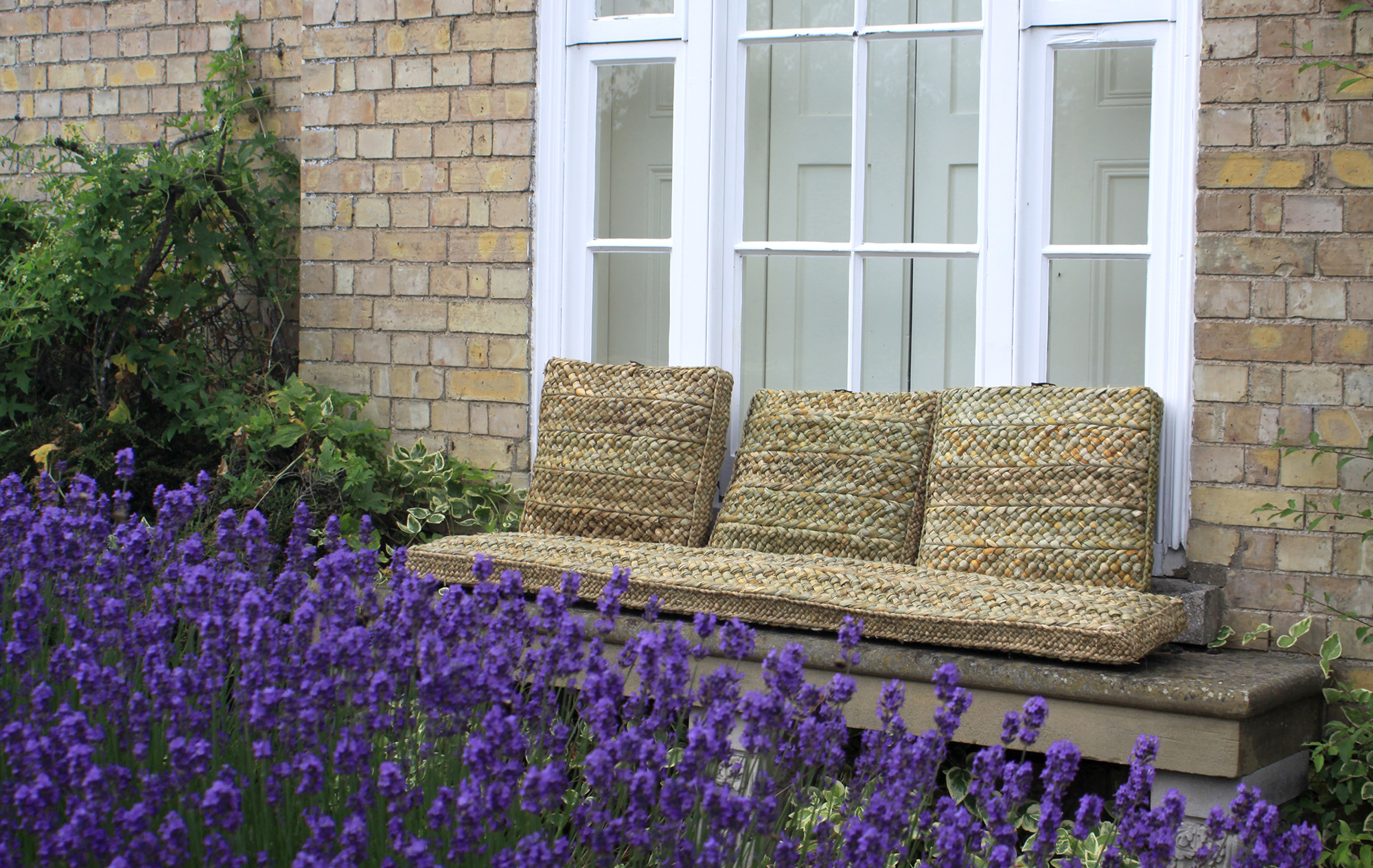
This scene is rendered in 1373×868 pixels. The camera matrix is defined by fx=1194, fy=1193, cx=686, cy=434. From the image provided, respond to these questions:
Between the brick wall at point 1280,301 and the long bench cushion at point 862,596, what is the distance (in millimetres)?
468

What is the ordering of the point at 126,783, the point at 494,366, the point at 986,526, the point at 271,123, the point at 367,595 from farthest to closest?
the point at 271,123 → the point at 494,366 → the point at 986,526 → the point at 367,595 → the point at 126,783

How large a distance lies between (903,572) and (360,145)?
2242 mm

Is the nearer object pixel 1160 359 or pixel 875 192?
pixel 1160 359

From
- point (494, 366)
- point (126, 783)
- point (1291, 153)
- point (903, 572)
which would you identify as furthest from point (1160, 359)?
point (126, 783)

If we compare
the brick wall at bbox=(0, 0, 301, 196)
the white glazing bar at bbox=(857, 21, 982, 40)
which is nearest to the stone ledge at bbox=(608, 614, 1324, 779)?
the white glazing bar at bbox=(857, 21, 982, 40)

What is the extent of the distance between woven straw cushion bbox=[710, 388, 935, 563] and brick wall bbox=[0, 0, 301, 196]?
2.17 m

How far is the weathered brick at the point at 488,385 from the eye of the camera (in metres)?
3.66

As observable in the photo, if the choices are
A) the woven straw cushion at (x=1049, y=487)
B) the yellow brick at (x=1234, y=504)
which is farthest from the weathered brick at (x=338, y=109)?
the yellow brick at (x=1234, y=504)

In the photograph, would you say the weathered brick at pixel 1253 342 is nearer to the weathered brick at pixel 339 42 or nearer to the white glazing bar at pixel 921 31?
the white glazing bar at pixel 921 31

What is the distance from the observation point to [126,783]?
1468 millimetres

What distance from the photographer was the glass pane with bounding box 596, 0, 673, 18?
3.70 m

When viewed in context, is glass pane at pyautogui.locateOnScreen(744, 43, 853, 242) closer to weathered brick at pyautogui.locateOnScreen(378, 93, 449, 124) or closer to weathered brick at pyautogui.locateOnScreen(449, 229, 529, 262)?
weathered brick at pyautogui.locateOnScreen(449, 229, 529, 262)

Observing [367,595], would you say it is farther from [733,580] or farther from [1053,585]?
[1053,585]

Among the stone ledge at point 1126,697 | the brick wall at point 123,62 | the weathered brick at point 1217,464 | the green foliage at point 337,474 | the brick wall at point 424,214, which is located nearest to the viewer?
the stone ledge at point 1126,697
